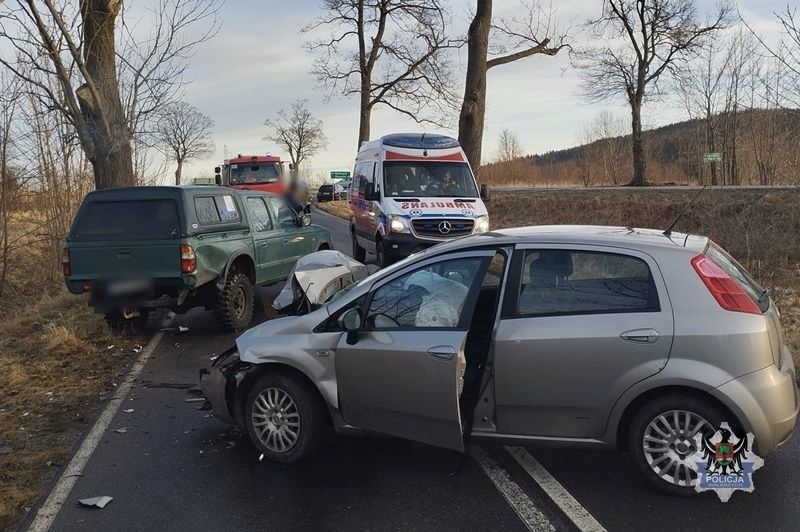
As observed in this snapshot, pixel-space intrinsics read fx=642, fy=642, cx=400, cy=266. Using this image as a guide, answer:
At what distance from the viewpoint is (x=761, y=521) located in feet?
11.2

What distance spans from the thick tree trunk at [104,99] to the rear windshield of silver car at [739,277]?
10973mm

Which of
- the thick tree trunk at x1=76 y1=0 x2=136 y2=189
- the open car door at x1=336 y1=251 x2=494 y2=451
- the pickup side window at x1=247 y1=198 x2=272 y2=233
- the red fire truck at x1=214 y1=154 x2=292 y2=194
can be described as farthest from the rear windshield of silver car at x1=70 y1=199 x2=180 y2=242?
the red fire truck at x1=214 y1=154 x2=292 y2=194

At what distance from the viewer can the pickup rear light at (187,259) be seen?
7.66 meters

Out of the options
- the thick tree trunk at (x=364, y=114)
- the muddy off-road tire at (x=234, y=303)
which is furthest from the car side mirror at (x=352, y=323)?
the thick tree trunk at (x=364, y=114)

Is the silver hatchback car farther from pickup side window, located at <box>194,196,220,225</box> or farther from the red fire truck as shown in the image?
the red fire truck

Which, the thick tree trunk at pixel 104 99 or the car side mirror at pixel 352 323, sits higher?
the thick tree trunk at pixel 104 99

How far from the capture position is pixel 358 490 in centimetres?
395

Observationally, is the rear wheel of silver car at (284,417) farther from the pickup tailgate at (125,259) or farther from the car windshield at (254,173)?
the car windshield at (254,173)

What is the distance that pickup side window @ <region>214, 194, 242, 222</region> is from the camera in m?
8.79

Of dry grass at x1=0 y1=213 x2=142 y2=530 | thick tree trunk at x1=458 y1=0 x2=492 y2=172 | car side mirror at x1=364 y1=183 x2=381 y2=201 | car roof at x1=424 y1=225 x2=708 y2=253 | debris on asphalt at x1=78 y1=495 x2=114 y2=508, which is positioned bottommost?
debris on asphalt at x1=78 y1=495 x2=114 y2=508

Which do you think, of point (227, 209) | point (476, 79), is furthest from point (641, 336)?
point (476, 79)

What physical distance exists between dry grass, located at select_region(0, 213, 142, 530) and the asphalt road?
1.20 ft

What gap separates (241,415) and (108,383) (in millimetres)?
2696

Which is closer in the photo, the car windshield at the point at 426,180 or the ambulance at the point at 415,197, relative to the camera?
the ambulance at the point at 415,197
